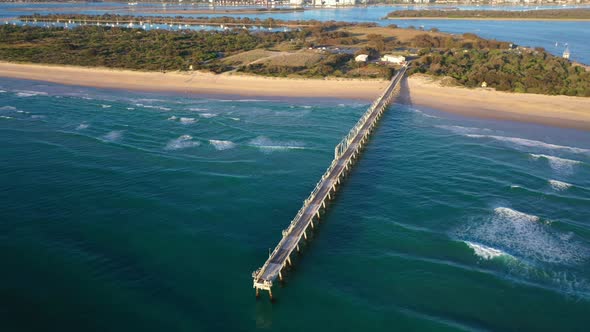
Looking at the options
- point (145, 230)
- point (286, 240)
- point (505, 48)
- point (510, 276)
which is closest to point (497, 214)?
point (510, 276)

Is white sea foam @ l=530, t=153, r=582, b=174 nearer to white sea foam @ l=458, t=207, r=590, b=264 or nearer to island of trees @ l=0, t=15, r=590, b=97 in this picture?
white sea foam @ l=458, t=207, r=590, b=264

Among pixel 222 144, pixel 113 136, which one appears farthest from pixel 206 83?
pixel 222 144

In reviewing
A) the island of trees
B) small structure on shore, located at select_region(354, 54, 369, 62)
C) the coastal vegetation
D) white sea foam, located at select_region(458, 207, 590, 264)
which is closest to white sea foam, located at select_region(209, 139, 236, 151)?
white sea foam, located at select_region(458, 207, 590, 264)

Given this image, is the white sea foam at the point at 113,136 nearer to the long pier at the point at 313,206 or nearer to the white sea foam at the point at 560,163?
the long pier at the point at 313,206

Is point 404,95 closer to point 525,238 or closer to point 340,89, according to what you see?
point 340,89

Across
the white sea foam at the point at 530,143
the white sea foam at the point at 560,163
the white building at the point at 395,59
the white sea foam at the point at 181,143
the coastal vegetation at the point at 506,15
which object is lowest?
the white sea foam at the point at 560,163

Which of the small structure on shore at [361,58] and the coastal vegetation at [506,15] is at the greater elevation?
the coastal vegetation at [506,15]

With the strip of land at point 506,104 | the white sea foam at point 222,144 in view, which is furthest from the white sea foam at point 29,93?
the strip of land at point 506,104
